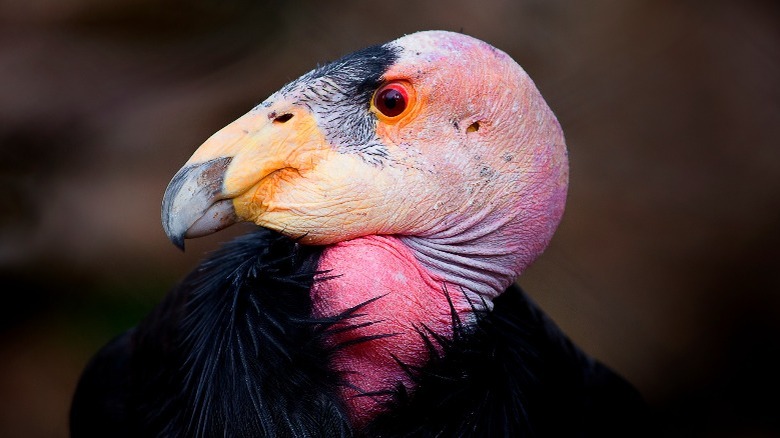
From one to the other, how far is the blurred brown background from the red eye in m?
3.11

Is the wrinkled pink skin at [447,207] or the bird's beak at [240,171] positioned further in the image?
the wrinkled pink skin at [447,207]

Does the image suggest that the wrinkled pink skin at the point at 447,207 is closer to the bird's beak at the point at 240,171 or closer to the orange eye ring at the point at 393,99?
the orange eye ring at the point at 393,99

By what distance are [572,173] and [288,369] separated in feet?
10.9

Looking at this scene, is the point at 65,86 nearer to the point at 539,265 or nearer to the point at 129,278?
the point at 129,278

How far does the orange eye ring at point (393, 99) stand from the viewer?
2.30m

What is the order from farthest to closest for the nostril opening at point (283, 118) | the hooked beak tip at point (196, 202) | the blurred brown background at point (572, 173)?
the blurred brown background at point (572, 173), the nostril opening at point (283, 118), the hooked beak tip at point (196, 202)

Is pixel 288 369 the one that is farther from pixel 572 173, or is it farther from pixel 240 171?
pixel 572 173

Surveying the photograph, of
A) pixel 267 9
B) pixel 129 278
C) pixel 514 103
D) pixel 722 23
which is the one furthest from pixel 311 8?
pixel 514 103

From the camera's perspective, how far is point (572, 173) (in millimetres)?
5246

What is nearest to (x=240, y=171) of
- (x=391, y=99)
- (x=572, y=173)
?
(x=391, y=99)

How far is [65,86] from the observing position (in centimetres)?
543

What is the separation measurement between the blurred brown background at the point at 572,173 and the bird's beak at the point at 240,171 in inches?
128

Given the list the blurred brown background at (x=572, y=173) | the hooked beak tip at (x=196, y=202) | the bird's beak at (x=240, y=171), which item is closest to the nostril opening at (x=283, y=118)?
the bird's beak at (x=240, y=171)

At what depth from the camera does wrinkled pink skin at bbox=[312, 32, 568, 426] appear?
90.6 inches
